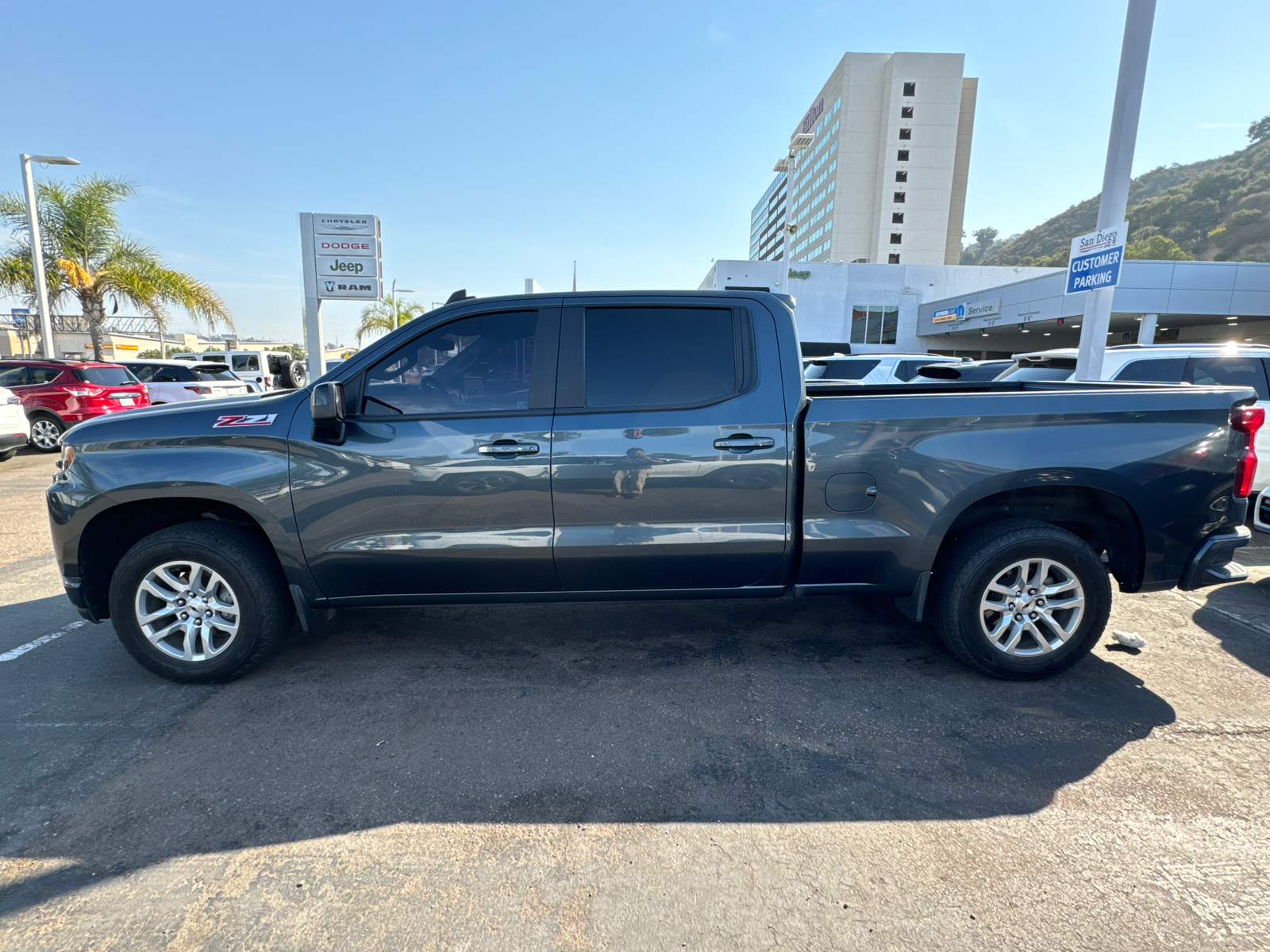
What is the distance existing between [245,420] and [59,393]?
11919mm

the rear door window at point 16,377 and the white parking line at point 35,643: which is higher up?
the rear door window at point 16,377

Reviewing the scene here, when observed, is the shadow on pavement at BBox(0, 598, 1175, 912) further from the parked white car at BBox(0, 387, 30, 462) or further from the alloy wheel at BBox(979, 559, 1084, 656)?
the parked white car at BBox(0, 387, 30, 462)

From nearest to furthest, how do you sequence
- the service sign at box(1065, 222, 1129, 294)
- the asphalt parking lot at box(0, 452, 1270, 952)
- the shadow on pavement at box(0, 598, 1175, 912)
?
the asphalt parking lot at box(0, 452, 1270, 952)
the shadow on pavement at box(0, 598, 1175, 912)
the service sign at box(1065, 222, 1129, 294)

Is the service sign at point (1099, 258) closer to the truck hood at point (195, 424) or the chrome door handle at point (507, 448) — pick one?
the chrome door handle at point (507, 448)

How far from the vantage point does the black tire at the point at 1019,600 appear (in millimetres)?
3424

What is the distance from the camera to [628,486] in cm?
330

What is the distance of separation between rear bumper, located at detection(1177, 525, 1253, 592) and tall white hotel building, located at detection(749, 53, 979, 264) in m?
74.9

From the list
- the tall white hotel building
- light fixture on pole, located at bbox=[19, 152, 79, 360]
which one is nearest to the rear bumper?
light fixture on pole, located at bbox=[19, 152, 79, 360]

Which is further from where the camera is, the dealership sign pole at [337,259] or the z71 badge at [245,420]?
the dealership sign pole at [337,259]

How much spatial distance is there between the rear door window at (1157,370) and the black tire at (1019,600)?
4088mm

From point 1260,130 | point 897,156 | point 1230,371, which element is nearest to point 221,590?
point 1230,371

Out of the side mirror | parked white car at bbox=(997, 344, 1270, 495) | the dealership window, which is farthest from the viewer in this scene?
the dealership window

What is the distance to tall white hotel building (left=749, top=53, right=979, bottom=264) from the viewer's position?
76.3m

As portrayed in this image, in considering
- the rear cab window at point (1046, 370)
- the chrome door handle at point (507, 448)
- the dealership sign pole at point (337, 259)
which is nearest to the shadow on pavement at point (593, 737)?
the chrome door handle at point (507, 448)
